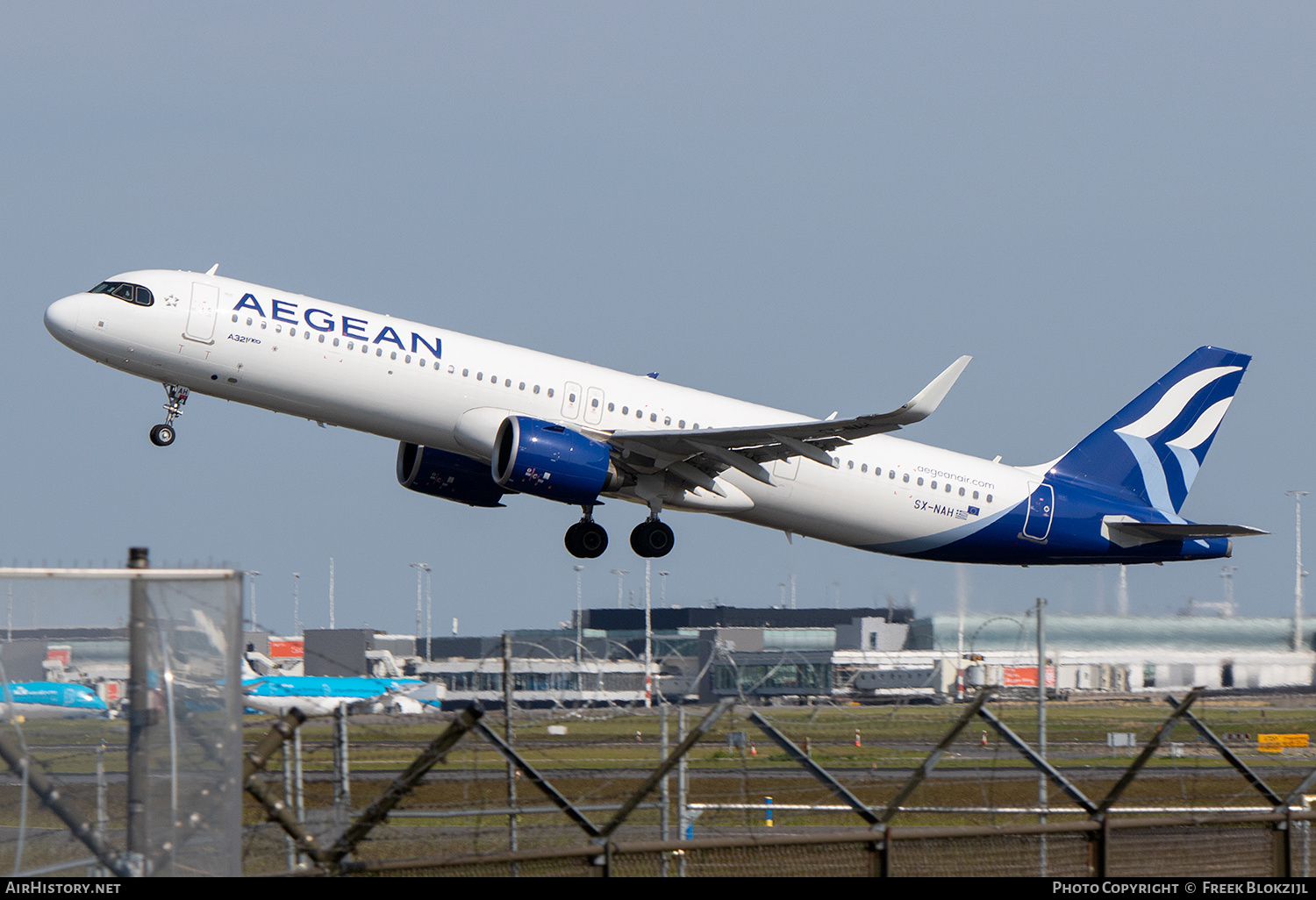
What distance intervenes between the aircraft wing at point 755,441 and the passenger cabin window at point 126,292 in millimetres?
9117

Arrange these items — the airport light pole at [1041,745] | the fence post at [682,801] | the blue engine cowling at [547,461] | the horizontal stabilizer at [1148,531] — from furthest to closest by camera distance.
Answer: the horizontal stabilizer at [1148,531] < the blue engine cowling at [547,461] < the airport light pole at [1041,745] < the fence post at [682,801]

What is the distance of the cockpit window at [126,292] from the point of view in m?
29.0

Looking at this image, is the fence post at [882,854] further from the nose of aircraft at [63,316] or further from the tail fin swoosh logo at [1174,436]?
the tail fin swoosh logo at [1174,436]

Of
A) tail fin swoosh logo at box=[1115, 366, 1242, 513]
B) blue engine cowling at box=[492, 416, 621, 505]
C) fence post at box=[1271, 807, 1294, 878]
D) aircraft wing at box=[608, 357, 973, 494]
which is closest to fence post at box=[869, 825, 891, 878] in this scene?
fence post at box=[1271, 807, 1294, 878]

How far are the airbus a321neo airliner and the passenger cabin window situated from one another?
0.13 feet

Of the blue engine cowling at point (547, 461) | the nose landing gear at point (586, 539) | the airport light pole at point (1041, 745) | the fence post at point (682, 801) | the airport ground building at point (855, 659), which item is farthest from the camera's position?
the airport ground building at point (855, 659)

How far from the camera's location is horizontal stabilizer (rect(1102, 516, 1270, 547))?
3672 centimetres

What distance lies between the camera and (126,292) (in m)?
29.3

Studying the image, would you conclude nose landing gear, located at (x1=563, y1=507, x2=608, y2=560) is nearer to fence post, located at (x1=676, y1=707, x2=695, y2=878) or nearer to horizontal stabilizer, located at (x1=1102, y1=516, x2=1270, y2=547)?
horizontal stabilizer, located at (x1=1102, y1=516, x2=1270, y2=547)

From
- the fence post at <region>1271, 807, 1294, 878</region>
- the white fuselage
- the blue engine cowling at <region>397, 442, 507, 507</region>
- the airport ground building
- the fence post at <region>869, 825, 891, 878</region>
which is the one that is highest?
the white fuselage

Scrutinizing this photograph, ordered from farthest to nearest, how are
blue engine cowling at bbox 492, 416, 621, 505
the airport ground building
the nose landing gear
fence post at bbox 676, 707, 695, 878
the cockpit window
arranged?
the airport ground building → the nose landing gear → blue engine cowling at bbox 492, 416, 621, 505 → the cockpit window → fence post at bbox 676, 707, 695, 878

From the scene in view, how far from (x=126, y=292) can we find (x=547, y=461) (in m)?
9.21

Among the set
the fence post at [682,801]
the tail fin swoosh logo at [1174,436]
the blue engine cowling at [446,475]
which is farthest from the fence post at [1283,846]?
the tail fin swoosh logo at [1174,436]

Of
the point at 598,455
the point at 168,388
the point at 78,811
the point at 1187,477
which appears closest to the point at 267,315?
Result: the point at 168,388
